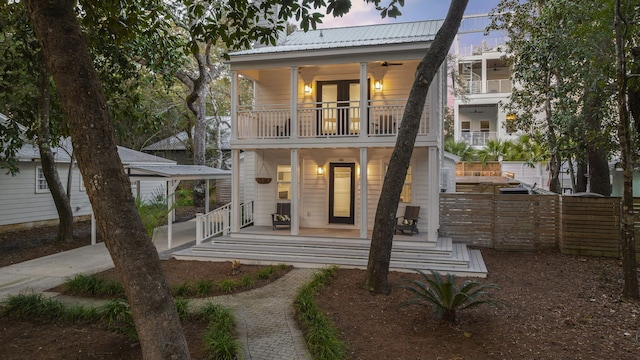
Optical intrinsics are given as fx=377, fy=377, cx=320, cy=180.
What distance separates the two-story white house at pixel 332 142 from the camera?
31.8ft

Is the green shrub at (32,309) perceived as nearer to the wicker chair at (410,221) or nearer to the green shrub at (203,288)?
the green shrub at (203,288)

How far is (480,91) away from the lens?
1071 inches

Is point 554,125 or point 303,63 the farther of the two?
point 554,125

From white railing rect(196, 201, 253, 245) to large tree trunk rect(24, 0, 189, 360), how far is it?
7.42 metres

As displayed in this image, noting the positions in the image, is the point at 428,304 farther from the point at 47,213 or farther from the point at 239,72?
the point at 47,213

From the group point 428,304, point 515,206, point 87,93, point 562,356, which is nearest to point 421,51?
point 515,206

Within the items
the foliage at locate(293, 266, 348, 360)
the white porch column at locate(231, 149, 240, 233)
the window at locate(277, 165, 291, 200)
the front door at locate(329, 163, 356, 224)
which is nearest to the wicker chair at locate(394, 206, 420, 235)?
the front door at locate(329, 163, 356, 224)

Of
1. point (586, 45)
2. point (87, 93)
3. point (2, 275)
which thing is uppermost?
point (586, 45)

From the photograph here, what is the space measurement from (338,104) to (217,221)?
16.9 ft

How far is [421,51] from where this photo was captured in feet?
31.3

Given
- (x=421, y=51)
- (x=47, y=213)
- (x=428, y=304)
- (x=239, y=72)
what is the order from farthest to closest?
(x=47, y=213) → (x=239, y=72) → (x=421, y=51) → (x=428, y=304)

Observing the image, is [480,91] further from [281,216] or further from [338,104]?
[281,216]

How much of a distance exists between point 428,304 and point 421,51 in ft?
21.0

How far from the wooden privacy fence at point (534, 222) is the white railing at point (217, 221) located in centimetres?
606
